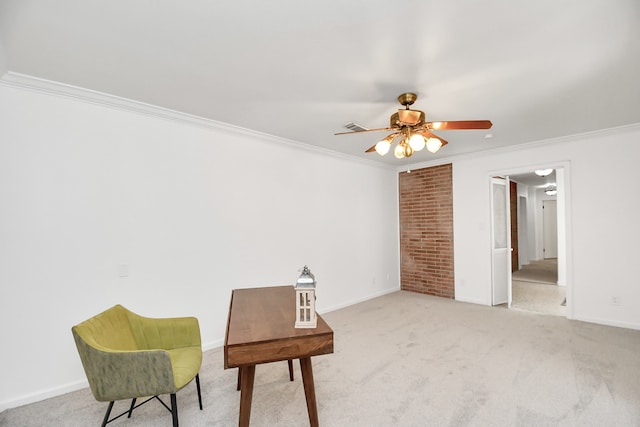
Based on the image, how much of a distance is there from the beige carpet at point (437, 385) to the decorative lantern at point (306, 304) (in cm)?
80

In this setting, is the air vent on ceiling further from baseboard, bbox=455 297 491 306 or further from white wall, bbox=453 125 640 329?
baseboard, bbox=455 297 491 306

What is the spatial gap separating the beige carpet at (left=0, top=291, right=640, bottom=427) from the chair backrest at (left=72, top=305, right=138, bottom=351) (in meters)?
0.52

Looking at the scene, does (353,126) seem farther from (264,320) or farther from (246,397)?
(246,397)

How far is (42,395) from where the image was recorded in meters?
2.23

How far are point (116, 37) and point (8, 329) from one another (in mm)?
2200

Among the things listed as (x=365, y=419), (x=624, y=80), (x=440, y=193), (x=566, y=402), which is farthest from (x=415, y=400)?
(x=440, y=193)

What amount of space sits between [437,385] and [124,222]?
2986 millimetres

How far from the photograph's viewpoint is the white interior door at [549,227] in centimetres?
922

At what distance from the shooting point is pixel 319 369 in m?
2.61

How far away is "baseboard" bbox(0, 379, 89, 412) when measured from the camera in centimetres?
212

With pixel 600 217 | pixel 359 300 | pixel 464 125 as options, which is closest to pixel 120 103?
pixel 464 125

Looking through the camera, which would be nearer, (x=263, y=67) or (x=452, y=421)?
(x=452, y=421)

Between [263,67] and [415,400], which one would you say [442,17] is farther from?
[415,400]

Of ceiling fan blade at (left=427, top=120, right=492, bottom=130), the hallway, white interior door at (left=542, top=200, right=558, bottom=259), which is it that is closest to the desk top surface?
ceiling fan blade at (left=427, top=120, right=492, bottom=130)
